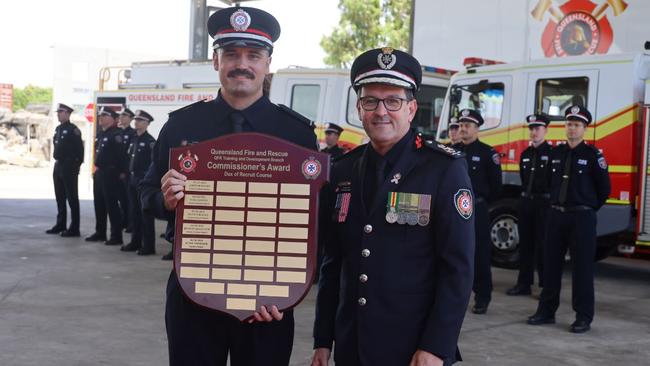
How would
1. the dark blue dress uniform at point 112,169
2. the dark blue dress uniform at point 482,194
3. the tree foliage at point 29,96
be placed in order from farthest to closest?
the tree foliage at point 29,96 → the dark blue dress uniform at point 112,169 → the dark blue dress uniform at point 482,194

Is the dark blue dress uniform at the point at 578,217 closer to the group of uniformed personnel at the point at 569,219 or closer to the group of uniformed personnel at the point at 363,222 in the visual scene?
the group of uniformed personnel at the point at 569,219

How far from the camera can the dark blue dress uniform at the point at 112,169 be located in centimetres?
1166

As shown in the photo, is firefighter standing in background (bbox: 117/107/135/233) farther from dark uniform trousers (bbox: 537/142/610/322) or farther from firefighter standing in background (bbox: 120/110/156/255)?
dark uniform trousers (bbox: 537/142/610/322)

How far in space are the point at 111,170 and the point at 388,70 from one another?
32.0 ft

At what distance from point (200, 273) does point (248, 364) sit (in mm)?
376

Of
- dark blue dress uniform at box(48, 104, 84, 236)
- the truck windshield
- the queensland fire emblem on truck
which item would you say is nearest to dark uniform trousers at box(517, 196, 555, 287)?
the truck windshield

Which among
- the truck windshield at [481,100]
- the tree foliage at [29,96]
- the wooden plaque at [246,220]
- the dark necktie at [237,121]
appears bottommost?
the wooden plaque at [246,220]

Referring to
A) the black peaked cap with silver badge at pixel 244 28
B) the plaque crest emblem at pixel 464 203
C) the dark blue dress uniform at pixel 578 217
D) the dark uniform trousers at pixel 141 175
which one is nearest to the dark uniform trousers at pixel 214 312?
the black peaked cap with silver badge at pixel 244 28

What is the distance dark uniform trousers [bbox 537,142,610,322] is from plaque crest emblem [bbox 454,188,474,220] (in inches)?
182

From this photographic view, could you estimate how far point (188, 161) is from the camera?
2.60 metres

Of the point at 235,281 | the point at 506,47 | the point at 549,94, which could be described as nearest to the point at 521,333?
the point at 549,94

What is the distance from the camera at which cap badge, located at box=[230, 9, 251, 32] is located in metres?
2.75

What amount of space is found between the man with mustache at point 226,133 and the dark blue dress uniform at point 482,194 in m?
5.01

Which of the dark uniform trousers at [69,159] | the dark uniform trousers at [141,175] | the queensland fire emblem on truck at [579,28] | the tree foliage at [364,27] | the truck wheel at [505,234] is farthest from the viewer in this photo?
the tree foliage at [364,27]
